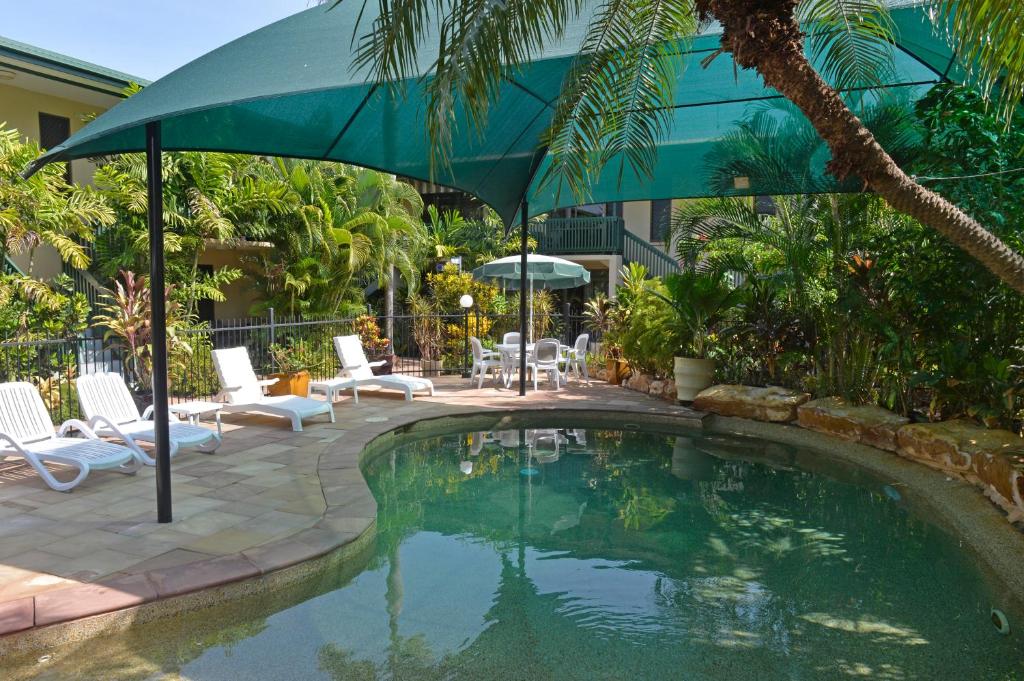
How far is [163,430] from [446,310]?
44.9ft

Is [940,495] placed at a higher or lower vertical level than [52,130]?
lower

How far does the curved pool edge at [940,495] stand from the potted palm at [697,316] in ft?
3.03


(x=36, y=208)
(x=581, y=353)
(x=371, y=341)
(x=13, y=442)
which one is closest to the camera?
(x=13, y=442)

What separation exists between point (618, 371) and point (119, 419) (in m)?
9.11

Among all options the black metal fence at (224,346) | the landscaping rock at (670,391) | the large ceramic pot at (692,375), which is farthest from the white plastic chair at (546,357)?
the large ceramic pot at (692,375)

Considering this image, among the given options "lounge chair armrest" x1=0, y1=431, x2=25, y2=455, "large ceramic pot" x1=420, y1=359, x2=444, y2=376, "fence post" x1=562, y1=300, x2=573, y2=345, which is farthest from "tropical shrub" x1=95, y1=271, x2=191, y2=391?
"fence post" x1=562, y1=300, x2=573, y2=345

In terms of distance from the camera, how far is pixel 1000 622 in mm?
4730

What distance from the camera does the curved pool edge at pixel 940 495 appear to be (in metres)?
5.50

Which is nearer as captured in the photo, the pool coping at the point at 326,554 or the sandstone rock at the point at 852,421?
the pool coping at the point at 326,554

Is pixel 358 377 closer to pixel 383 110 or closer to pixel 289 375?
pixel 289 375

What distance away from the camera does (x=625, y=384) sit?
1415 centimetres

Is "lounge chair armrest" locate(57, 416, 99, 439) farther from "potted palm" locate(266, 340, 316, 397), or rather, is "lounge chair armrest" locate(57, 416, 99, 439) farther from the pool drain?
the pool drain

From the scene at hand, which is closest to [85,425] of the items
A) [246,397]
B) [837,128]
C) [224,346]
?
[246,397]

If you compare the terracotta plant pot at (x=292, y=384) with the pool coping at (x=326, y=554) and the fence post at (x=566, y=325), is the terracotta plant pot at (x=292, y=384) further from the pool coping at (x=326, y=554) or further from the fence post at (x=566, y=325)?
the fence post at (x=566, y=325)
